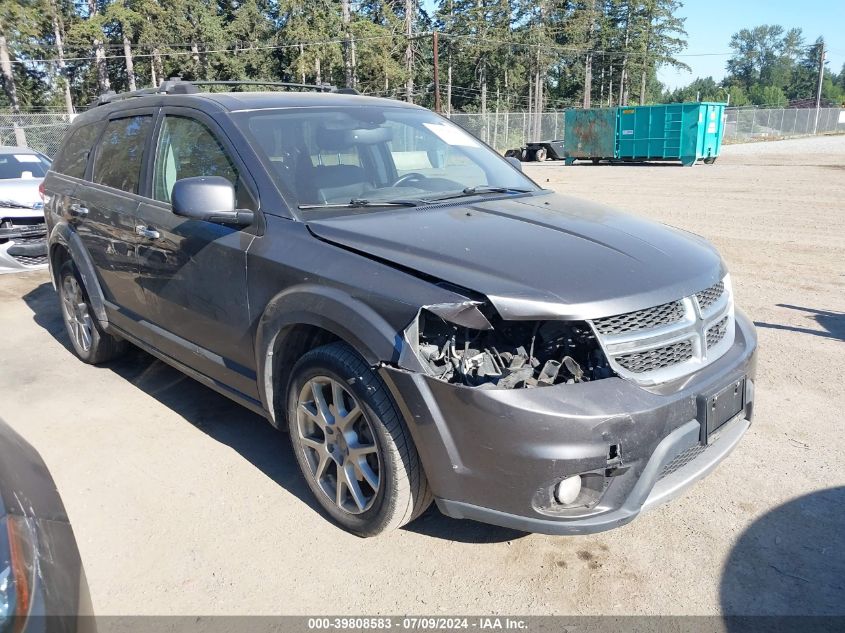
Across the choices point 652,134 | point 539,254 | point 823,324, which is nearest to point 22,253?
point 539,254

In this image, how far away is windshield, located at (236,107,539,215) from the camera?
11.1ft

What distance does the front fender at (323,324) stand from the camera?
8.53 feet

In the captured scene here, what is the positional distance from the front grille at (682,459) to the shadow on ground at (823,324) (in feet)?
10.9

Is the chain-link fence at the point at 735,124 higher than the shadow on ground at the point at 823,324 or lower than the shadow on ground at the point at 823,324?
higher

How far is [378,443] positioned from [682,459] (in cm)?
120

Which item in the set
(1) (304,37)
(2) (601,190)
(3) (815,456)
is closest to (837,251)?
(3) (815,456)

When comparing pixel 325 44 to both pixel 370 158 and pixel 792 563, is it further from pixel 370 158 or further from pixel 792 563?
pixel 792 563

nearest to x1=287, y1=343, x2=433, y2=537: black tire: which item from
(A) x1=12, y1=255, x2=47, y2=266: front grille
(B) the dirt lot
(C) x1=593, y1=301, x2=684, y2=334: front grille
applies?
(B) the dirt lot

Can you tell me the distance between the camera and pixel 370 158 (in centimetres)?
376

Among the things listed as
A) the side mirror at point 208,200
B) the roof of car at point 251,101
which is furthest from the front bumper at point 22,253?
the side mirror at point 208,200

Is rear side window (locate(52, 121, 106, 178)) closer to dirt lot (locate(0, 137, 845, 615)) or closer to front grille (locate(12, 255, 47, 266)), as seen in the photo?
dirt lot (locate(0, 137, 845, 615))

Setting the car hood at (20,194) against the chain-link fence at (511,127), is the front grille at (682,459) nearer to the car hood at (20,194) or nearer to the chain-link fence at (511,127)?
the car hood at (20,194)

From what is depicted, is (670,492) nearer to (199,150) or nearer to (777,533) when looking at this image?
(777,533)

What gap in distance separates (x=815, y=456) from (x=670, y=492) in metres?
1.49
